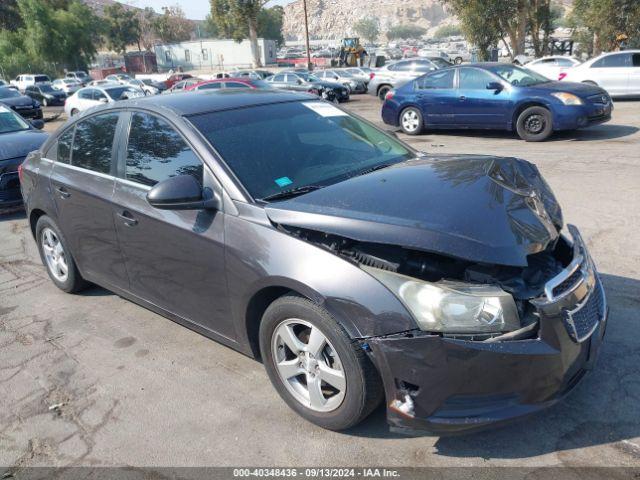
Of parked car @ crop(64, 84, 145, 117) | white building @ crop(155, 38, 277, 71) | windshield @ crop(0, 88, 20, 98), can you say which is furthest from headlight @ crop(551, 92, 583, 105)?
white building @ crop(155, 38, 277, 71)

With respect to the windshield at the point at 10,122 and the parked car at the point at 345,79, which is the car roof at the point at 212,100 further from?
the parked car at the point at 345,79

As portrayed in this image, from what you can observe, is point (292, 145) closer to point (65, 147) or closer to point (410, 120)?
point (65, 147)

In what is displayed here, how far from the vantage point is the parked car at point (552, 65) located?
2233 cm

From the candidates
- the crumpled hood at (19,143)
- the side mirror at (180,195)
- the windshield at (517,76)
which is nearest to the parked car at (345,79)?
the windshield at (517,76)

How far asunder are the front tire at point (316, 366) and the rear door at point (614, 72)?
17.1m

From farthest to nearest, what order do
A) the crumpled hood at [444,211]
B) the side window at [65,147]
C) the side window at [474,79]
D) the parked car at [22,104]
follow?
the parked car at [22,104] → the side window at [474,79] → the side window at [65,147] → the crumpled hood at [444,211]

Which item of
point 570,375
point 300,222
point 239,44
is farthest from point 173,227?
point 239,44

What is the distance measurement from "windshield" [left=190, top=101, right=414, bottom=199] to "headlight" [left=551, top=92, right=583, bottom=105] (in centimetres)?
787

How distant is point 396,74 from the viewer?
73.9 feet

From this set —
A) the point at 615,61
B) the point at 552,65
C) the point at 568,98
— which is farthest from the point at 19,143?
the point at 552,65

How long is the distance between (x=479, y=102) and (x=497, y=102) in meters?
0.43

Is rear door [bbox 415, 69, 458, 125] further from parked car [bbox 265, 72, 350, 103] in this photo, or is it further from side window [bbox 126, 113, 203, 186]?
parked car [bbox 265, 72, 350, 103]

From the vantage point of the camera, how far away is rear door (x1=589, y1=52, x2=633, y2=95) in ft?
54.1

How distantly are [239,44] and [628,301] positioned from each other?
7329 centimetres
